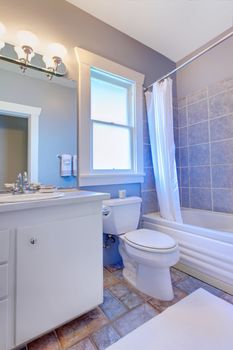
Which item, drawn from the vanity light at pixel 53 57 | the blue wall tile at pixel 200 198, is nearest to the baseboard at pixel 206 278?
the blue wall tile at pixel 200 198

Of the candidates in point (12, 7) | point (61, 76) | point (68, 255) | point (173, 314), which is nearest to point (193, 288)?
point (173, 314)

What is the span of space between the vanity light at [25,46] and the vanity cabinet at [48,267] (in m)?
1.19

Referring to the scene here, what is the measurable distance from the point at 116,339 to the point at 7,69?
1929mm

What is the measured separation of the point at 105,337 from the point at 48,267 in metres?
0.53

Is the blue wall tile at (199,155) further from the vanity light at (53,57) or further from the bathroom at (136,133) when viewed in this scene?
the vanity light at (53,57)

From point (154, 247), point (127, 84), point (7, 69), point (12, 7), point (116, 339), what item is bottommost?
point (116, 339)

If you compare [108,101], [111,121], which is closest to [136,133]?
[111,121]

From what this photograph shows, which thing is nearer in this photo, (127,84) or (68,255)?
(68,255)

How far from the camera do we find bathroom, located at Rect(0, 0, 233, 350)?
1346 millimetres

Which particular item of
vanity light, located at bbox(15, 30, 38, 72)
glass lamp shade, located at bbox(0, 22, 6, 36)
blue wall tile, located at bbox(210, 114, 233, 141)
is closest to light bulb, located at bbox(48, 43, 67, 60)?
vanity light, located at bbox(15, 30, 38, 72)

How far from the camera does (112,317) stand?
122 centimetres

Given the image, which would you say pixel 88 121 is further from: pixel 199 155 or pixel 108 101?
pixel 199 155

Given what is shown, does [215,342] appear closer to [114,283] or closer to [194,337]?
[194,337]

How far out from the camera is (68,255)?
3.55 ft
